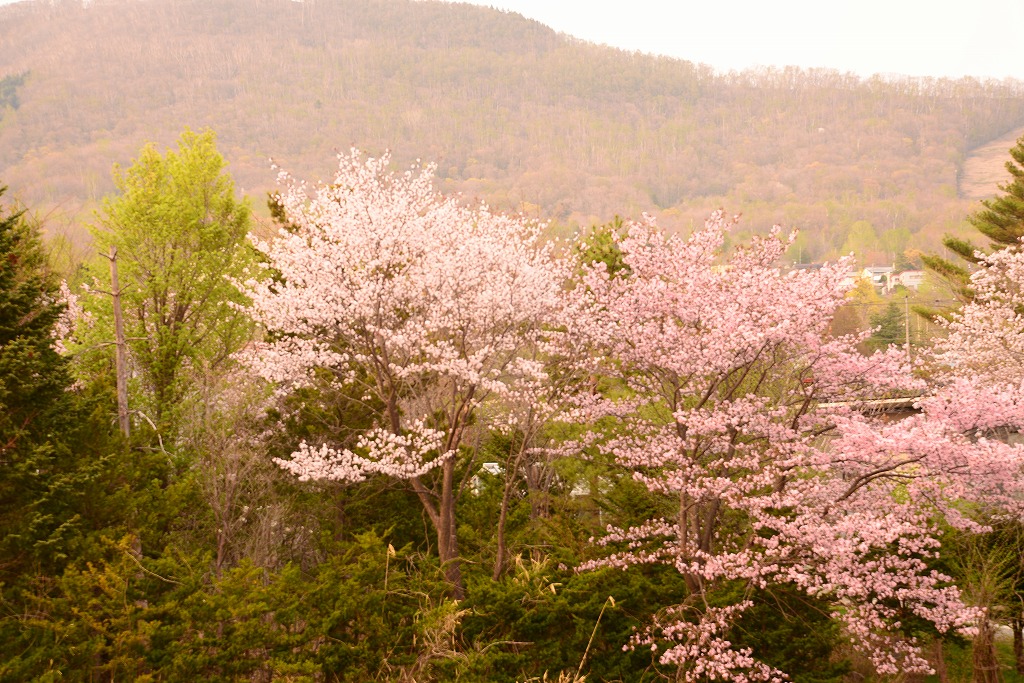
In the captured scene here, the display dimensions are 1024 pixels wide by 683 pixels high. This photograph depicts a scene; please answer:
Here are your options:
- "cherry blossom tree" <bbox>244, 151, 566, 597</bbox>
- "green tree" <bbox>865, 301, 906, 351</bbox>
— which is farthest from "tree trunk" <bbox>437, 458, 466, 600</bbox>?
"green tree" <bbox>865, 301, 906, 351</bbox>

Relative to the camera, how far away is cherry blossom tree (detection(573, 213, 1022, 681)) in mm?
10055

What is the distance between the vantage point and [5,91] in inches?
5079

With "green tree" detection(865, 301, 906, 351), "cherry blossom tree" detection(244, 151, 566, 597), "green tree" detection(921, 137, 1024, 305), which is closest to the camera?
"cherry blossom tree" detection(244, 151, 566, 597)

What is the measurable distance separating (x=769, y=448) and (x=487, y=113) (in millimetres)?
126620

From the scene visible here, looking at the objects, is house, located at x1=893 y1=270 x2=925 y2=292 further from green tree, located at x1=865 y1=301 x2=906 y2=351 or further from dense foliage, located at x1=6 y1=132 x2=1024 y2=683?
dense foliage, located at x1=6 y1=132 x2=1024 y2=683

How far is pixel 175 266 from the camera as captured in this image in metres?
16.5

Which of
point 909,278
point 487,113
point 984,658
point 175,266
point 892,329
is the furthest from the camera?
point 487,113

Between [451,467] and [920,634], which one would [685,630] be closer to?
[451,467]

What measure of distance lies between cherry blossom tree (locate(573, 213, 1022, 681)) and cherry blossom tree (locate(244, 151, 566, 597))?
1.39 meters

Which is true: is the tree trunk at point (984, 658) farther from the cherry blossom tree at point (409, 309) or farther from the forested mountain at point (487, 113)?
the forested mountain at point (487, 113)

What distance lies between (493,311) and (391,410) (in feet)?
8.00

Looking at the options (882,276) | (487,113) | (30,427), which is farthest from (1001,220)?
(487,113)

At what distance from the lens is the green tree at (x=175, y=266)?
16.2 metres

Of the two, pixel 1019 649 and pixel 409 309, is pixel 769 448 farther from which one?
pixel 1019 649
